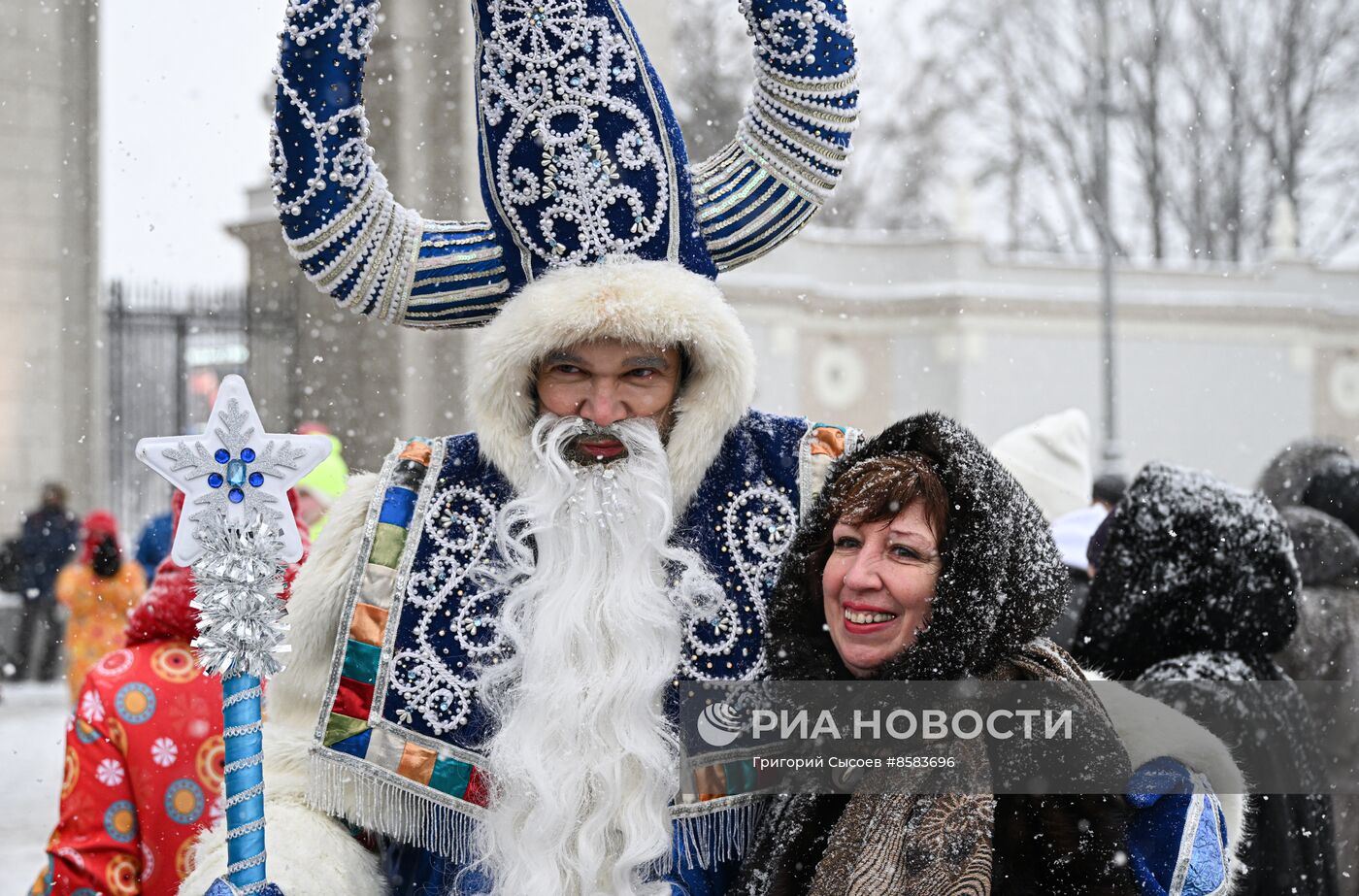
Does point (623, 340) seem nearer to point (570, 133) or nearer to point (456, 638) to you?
point (570, 133)

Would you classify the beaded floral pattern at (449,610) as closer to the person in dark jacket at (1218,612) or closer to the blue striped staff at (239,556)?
the blue striped staff at (239,556)

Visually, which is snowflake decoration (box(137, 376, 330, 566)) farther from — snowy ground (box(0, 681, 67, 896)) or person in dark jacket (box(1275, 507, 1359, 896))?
snowy ground (box(0, 681, 67, 896))

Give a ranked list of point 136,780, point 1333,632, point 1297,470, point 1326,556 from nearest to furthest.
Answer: point 136,780, point 1333,632, point 1326,556, point 1297,470

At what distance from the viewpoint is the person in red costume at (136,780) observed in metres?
2.71

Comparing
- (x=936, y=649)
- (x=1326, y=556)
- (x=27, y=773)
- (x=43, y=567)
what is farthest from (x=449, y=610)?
(x=43, y=567)

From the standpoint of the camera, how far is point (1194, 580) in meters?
2.98

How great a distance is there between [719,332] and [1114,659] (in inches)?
45.6

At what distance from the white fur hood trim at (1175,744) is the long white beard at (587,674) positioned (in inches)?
25.1

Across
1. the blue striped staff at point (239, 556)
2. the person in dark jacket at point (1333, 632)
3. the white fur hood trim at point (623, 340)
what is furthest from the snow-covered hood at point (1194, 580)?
the blue striped staff at point (239, 556)

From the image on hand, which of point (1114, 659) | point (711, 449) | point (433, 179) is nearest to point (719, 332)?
point (711, 449)

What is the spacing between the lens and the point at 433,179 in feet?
17.2

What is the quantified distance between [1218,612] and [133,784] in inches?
78.6

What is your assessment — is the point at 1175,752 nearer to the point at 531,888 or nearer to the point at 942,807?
the point at 942,807

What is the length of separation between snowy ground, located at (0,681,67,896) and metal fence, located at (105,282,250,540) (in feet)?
6.66
